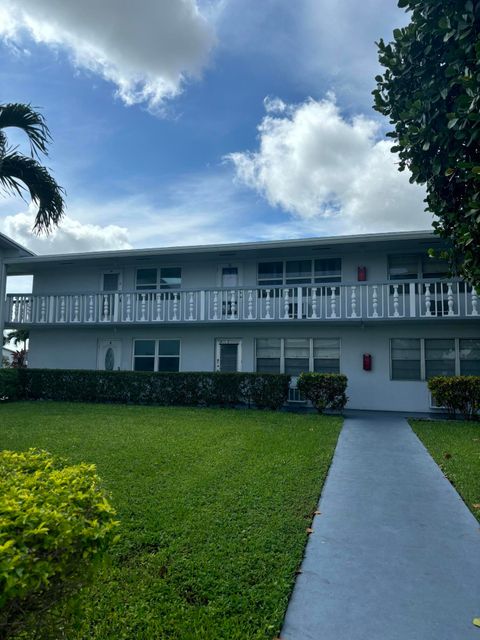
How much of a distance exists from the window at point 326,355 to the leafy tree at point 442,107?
9.68 meters

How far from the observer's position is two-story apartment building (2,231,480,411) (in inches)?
529

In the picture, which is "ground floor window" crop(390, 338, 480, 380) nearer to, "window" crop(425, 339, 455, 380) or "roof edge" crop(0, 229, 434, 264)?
"window" crop(425, 339, 455, 380)

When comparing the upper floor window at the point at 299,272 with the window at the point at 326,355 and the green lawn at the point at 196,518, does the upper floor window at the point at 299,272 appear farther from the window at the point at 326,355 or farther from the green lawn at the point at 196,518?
the green lawn at the point at 196,518

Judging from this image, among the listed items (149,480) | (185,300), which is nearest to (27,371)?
(185,300)

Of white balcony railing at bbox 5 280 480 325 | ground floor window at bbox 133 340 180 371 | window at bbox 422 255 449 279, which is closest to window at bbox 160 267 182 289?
white balcony railing at bbox 5 280 480 325

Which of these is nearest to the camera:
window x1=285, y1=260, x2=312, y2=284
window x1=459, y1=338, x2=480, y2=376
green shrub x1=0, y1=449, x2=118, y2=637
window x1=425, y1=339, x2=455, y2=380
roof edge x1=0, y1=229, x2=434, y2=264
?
green shrub x1=0, y1=449, x2=118, y2=637

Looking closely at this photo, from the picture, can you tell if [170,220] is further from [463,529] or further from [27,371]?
[463,529]

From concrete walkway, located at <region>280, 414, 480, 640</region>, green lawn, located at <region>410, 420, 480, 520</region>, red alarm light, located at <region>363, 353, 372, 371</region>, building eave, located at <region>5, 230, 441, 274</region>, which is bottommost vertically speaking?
concrete walkway, located at <region>280, 414, 480, 640</region>

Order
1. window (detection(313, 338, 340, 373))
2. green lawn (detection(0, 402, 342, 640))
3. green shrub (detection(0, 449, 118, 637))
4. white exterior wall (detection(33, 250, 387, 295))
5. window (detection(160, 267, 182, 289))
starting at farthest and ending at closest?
window (detection(160, 267, 182, 289)) → white exterior wall (detection(33, 250, 387, 295)) → window (detection(313, 338, 340, 373)) → green lawn (detection(0, 402, 342, 640)) → green shrub (detection(0, 449, 118, 637))

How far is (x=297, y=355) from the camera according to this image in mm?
14977

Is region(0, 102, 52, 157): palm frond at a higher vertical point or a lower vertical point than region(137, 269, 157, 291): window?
higher

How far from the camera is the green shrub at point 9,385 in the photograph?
571 inches

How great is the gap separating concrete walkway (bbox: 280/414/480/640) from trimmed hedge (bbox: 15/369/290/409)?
6.59m

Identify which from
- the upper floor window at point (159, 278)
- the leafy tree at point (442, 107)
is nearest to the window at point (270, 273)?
the upper floor window at point (159, 278)
